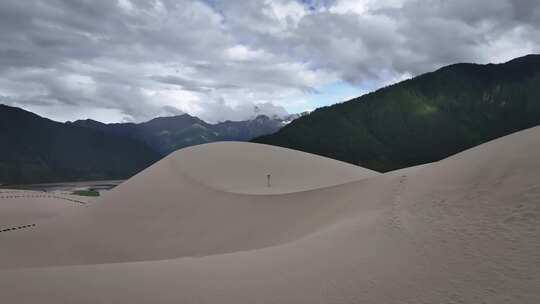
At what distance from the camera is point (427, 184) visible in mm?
15414

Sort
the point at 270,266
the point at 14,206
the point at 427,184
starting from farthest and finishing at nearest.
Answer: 1. the point at 14,206
2. the point at 427,184
3. the point at 270,266

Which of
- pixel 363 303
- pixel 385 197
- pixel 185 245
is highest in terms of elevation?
pixel 385 197

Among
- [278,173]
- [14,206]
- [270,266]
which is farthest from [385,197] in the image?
[14,206]

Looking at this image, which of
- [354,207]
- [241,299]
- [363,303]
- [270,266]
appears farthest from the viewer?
[354,207]

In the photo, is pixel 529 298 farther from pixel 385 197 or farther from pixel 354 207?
pixel 354 207

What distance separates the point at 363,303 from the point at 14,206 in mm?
43630

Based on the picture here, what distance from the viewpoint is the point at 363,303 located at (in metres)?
8.17

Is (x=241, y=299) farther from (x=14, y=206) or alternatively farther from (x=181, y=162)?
(x=14, y=206)

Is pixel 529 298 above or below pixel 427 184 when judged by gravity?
below

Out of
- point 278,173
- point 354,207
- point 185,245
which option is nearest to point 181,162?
point 278,173

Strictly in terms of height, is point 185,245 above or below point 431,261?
below

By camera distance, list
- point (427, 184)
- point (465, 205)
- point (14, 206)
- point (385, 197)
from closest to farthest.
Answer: point (465, 205)
point (427, 184)
point (385, 197)
point (14, 206)

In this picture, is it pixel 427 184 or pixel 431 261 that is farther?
pixel 427 184

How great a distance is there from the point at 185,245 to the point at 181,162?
43.1ft
